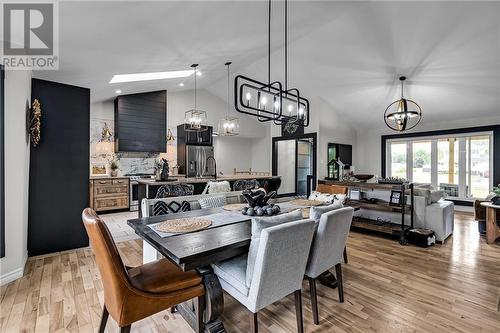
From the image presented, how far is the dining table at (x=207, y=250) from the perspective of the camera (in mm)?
1594

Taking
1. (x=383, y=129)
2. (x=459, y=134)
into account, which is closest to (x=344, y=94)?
(x=383, y=129)

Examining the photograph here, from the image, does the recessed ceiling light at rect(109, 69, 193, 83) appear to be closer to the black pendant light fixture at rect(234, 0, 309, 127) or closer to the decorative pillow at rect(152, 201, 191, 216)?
the black pendant light fixture at rect(234, 0, 309, 127)

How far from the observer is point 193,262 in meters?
1.56

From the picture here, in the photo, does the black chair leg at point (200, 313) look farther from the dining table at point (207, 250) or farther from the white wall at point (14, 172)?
the white wall at point (14, 172)

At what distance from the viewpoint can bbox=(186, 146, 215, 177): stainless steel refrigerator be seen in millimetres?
7102

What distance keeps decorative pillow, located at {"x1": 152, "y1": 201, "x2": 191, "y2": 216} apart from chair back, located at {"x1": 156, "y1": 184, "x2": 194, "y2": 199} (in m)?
0.92

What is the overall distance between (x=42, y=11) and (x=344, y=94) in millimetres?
5908

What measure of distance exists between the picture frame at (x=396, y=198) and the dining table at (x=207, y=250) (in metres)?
3.34

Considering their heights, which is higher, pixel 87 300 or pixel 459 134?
pixel 459 134

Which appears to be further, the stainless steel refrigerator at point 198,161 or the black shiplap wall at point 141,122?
the stainless steel refrigerator at point 198,161

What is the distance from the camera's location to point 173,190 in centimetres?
421

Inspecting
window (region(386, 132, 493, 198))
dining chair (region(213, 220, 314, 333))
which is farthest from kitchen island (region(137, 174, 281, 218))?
window (region(386, 132, 493, 198))

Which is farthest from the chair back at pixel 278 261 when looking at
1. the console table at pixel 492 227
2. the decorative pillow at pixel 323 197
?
the console table at pixel 492 227

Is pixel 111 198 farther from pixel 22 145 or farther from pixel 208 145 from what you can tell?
pixel 22 145
